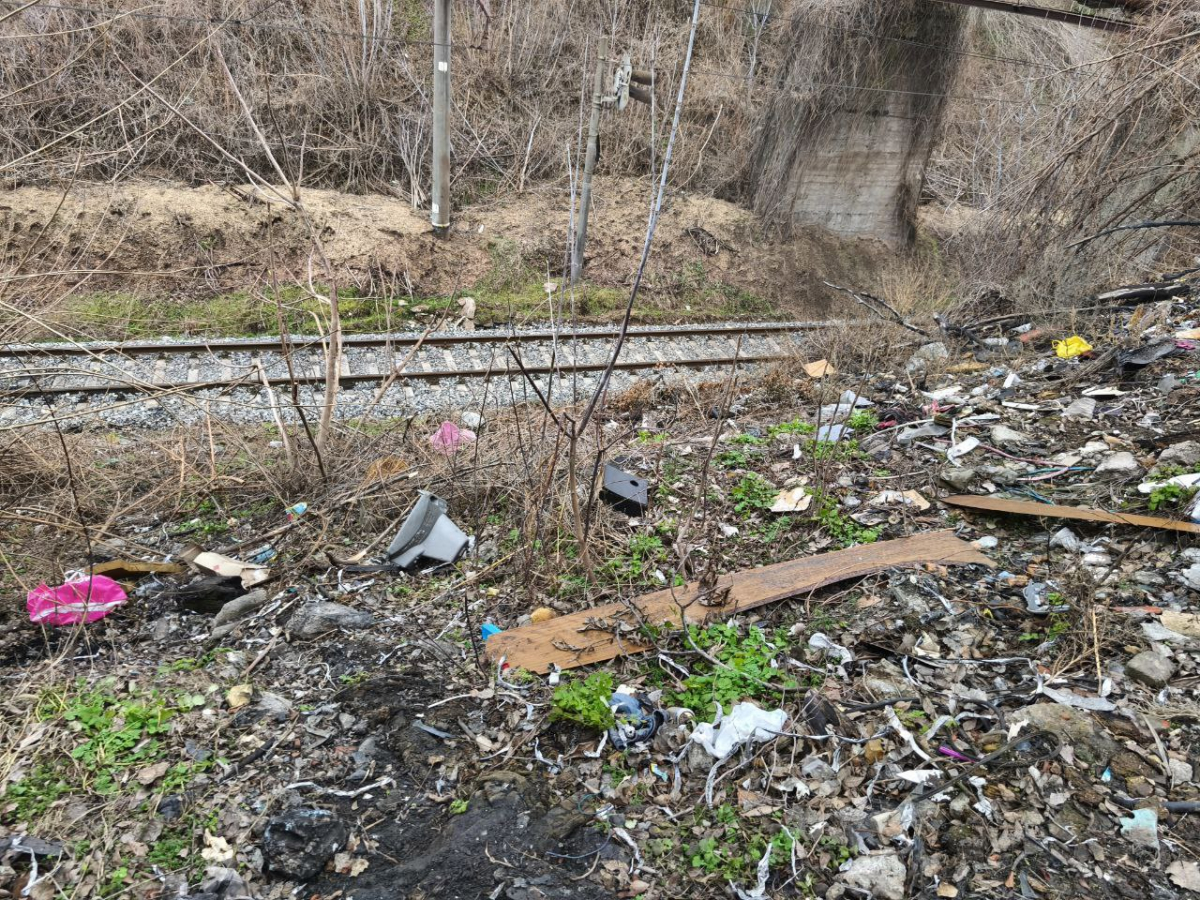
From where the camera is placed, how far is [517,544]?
4586 millimetres

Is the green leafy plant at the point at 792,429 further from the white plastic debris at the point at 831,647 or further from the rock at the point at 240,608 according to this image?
the rock at the point at 240,608

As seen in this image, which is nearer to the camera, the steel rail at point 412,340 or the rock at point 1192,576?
the rock at point 1192,576

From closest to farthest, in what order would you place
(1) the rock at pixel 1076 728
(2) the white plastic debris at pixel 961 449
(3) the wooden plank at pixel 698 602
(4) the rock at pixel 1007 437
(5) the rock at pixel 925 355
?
(1) the rock at pixel 1076 728 → (3) the wooden plank at pixel 698 602 → (2) the white plastic debris at pixel 961 449 → (4) the rock at pixel 1007 437 → (5) the rock at pixel 925 355

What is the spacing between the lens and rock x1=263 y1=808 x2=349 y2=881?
8.57ft

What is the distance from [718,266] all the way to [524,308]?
3.45m

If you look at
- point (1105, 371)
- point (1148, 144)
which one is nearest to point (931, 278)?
point (1148, 144)

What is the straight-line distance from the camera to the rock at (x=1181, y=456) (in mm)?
4652

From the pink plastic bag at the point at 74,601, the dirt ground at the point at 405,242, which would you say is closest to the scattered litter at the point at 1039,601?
the pink plastic bag at the point at 74,601

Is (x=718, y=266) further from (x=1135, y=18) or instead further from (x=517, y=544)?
(x=517, y=544)

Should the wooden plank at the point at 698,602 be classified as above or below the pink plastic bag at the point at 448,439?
above

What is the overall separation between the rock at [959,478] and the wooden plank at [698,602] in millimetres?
688

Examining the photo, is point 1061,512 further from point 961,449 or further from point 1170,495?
point 961,449

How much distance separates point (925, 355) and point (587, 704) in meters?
6.29

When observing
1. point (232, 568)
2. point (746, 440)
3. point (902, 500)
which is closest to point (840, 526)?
point (902, 500)
